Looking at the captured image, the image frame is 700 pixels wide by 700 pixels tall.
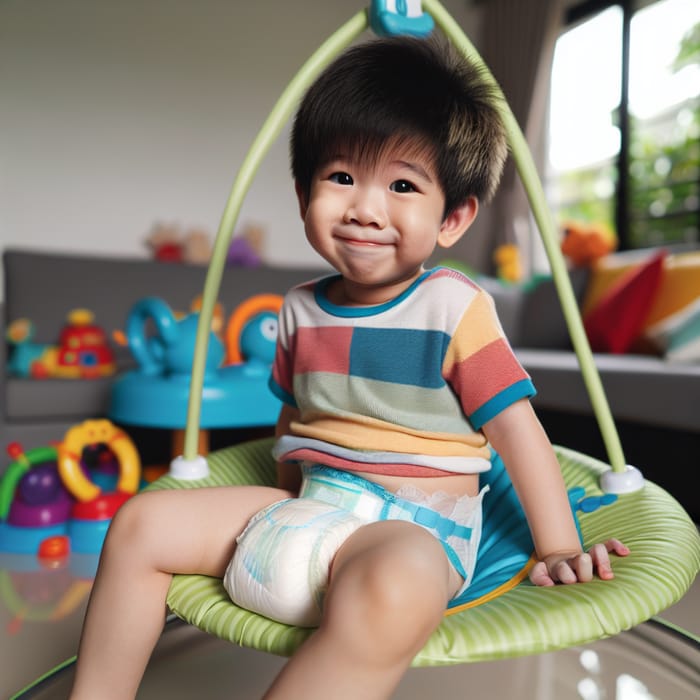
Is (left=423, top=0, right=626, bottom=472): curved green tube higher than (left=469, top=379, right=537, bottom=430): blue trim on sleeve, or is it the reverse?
(left=423, top=0, right=626, bottom=472): curved green tube

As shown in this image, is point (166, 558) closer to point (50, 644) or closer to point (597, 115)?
point (50, 644)

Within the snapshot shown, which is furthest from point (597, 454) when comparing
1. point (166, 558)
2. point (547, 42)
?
point (547, 42)

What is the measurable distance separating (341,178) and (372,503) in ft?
1.12

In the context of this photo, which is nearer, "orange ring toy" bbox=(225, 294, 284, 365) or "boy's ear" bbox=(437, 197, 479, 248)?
"boy's ear" bbox=(437, 197, 479, 248)

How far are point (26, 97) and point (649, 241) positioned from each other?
280cm

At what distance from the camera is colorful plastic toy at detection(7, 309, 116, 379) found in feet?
6.88

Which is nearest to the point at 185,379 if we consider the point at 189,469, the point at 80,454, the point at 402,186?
the point at 80,454

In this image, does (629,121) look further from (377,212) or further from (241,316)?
(377,212)

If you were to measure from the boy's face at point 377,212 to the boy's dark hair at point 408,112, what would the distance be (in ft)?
0.05

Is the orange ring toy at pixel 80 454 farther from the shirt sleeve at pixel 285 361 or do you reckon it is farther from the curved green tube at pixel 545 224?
the curved green tube at pixel 545 224

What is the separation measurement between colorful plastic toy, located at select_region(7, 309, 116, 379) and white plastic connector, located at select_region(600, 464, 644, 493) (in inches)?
64.7

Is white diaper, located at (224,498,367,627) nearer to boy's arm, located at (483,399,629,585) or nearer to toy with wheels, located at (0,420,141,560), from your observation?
boy's arm, located at (483,399,629,585)

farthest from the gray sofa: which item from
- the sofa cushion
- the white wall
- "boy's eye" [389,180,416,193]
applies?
"boy's eye" [389,180,416,193]

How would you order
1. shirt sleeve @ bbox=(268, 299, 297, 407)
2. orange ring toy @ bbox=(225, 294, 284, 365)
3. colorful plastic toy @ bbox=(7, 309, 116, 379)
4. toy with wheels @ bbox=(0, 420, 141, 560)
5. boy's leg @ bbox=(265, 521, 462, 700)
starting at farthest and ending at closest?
colorful plastic toy @ bbox=(7, 309, 116, 379)
orange ring toy @ bbox=(225, 294, 284, 365)
toy with wheels @ bbox=(0, 420, 141, 560)
shirt sleeve @ bbox=(268, 299, 297, 407)
boy's leg @ bbox=(265, 521, 462, 700)
